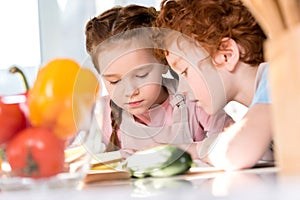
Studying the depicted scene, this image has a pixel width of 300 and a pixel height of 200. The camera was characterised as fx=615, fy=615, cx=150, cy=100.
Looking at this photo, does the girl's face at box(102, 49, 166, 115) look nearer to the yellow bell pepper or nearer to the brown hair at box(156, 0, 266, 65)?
the brown hair at box(156, 0, 266, 65)

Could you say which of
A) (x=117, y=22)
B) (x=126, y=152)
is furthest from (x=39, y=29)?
(x=126, y=152)

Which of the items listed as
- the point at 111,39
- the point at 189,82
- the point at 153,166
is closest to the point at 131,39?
the point at 111,39

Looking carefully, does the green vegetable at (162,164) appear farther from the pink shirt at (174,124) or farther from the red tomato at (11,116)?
the pink shirt at (174,124)

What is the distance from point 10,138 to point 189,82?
20.3 inches

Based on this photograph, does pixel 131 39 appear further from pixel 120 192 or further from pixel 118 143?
pixel 120 192

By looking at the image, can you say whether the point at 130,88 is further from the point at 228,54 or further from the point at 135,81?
the point at 228,54

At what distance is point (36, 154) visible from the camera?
699mm

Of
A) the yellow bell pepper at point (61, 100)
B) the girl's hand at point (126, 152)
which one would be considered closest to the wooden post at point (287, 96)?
the yellow bell pepper at point (61, 100)

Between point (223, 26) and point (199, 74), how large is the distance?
126mm

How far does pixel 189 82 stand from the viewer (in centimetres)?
118

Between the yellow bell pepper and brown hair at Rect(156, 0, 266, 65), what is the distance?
0.48 metres

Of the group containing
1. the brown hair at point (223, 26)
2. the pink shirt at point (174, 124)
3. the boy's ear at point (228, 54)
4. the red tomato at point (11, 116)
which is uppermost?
the brown hair at point (223, 26)

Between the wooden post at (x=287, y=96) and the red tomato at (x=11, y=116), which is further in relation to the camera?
the red tomato at (x=11, y=116)

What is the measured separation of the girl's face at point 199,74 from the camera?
118 centimetres
